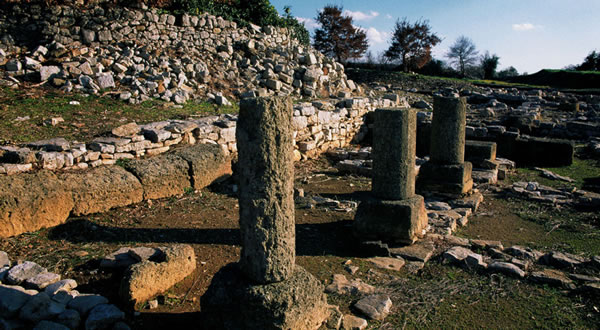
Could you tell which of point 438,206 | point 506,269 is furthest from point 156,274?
point 438,206

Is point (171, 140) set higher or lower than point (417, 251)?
higher

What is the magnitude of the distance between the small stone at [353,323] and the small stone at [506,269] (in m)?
2.24

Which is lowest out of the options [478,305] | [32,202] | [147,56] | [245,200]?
[478,305]

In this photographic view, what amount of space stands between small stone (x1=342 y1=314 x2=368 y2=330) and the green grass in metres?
6.12

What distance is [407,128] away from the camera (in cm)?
607

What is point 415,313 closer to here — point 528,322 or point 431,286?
point 431,286

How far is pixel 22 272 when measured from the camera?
167 inches

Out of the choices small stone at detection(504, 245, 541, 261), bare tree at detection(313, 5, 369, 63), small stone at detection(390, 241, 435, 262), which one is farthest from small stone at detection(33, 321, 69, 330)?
bare tree at detection(313, 5, 369, 63)

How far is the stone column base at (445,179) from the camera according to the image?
8.46 meters

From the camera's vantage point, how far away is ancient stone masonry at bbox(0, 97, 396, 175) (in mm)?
6520

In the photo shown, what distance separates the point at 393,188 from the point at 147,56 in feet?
30.7

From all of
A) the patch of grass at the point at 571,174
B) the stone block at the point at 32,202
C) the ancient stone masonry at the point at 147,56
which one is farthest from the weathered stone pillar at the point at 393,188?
the ancient stone masonry at the point at 147,56

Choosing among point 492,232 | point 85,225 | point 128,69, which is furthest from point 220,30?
point 492,232

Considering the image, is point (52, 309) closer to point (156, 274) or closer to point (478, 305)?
point (156, 274)
